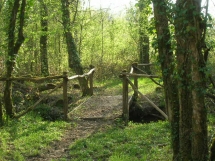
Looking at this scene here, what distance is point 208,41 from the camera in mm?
4637

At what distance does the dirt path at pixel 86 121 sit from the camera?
23.3 feet

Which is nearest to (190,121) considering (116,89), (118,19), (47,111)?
(47,111)

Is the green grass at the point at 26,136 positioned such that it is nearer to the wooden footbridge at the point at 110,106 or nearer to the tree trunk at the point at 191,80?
the wooden footbridge at the point at 110,106

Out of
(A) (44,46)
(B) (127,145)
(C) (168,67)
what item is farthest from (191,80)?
(A) (44,46)

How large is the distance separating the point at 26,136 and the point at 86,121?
8.27ft

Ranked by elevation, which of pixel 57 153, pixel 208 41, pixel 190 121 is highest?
pixel 208 41

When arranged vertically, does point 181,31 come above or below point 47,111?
above

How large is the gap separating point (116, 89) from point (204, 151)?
12.2m

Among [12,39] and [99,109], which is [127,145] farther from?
[12,39]

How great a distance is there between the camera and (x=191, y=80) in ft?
14.3

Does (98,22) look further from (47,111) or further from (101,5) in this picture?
(47,111)

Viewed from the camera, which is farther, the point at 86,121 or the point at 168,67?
the point at 86,121

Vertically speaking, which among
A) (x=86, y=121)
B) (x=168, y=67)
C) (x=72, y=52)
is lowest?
(x=86, y=121)

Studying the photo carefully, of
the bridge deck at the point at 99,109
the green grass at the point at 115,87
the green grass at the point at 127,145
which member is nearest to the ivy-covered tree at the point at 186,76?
the green grass at the point at 127,145
